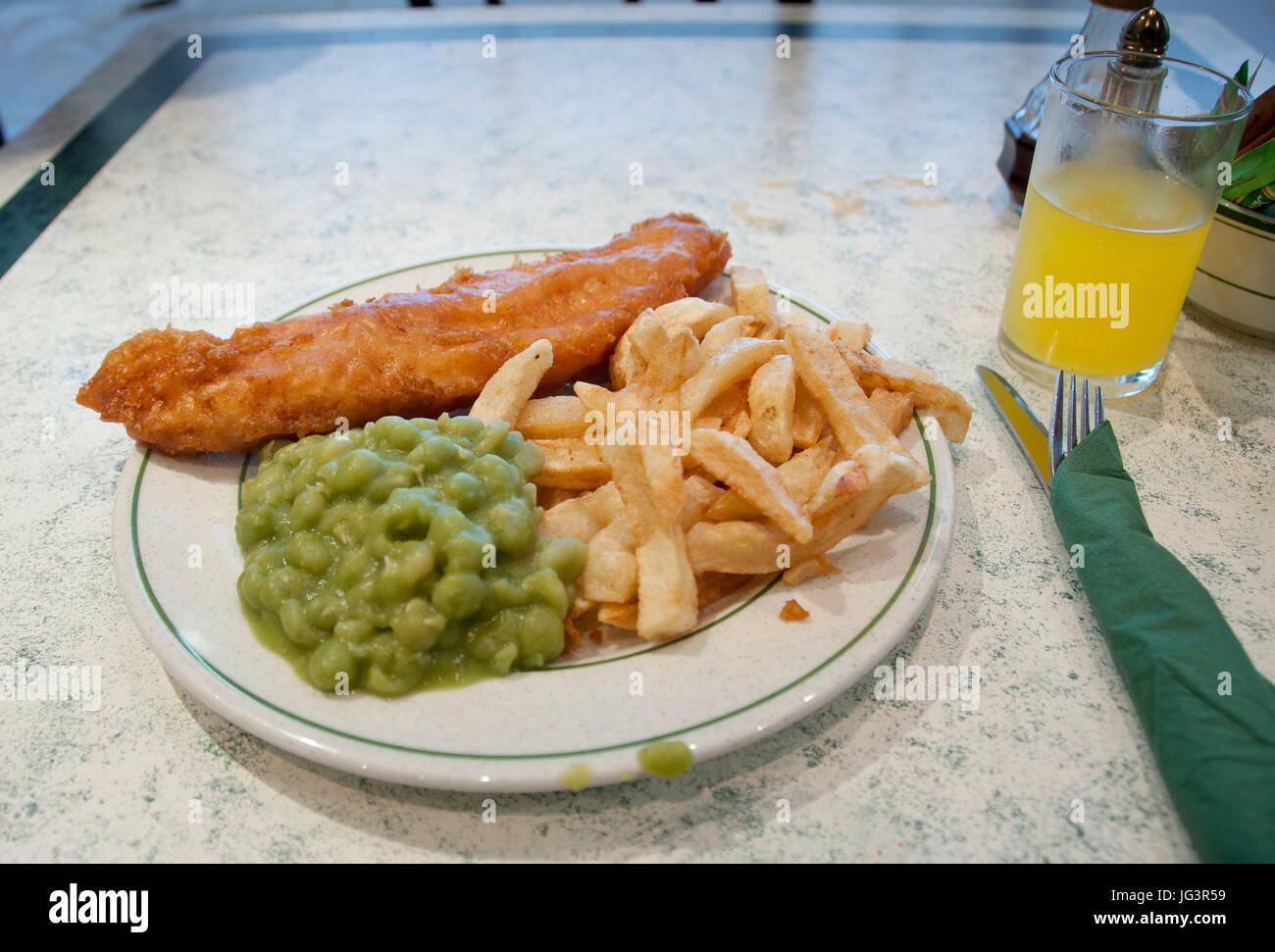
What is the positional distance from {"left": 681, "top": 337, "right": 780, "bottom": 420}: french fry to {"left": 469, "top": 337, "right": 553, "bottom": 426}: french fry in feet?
Answer: 1.21

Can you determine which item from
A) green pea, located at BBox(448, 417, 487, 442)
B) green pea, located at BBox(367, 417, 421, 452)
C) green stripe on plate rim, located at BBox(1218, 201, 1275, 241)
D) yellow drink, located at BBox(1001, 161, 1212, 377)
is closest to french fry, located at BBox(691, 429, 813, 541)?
green pea, located at BBox(448, 417, 487, 442)

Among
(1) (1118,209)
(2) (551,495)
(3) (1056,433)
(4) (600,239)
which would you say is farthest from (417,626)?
(4) (600,239)

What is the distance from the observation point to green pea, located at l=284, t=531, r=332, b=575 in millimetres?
1792

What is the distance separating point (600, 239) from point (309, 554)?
2.16 m

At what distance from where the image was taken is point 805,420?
6.96 feet

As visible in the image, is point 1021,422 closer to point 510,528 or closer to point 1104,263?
point 1104,263

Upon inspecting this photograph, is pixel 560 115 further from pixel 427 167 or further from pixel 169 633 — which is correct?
Result: pixel 169 633

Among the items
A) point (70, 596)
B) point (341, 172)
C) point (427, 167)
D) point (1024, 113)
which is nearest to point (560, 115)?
point (427, 167)

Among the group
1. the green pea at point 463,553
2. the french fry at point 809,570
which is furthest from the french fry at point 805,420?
the green pea at point 463,553

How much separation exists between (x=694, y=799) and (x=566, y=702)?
309mm

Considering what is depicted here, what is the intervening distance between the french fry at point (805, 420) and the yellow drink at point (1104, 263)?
98 cm

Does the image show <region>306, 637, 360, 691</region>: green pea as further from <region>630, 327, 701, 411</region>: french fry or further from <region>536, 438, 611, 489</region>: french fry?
<region>630, 327, 701, 411</region>: french fry

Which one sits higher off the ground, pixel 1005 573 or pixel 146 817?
pixel 1005 573
